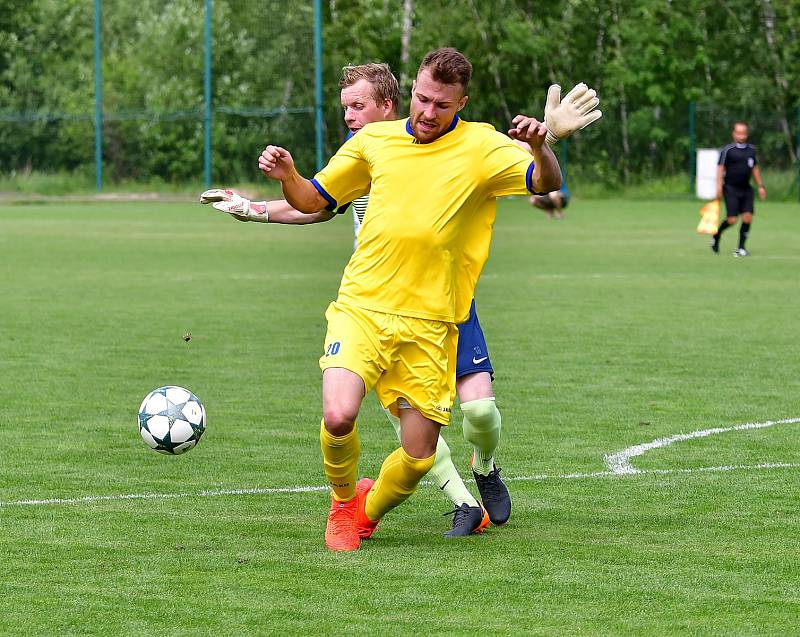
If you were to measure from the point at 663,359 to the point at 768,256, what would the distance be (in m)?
12.4

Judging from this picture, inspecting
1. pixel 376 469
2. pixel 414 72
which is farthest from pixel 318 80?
pixel 376 469

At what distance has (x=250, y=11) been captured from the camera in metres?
47.0

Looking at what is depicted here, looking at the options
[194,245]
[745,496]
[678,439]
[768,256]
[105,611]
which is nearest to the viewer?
[105,611]

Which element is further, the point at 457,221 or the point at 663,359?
the point at 663,359

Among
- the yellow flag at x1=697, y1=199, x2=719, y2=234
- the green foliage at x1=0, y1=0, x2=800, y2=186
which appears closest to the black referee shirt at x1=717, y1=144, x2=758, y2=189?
the yellow flag at x1=697, y1=199, x2=719, y2=234

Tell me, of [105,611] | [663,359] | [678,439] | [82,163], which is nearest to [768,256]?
[663,359]

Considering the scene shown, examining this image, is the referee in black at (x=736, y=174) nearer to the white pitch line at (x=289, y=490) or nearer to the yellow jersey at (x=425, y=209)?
the white pitch line at (x=289, y=490)

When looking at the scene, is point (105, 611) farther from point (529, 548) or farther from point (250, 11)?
point (250, 11)

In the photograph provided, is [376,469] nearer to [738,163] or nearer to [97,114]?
[738,163]

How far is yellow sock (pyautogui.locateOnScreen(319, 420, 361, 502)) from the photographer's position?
606cm

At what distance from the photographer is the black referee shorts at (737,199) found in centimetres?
2431

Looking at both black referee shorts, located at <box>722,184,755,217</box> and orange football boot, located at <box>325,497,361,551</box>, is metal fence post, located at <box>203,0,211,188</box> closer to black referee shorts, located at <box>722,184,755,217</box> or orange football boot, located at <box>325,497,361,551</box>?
black referee shorts, located at <box>722,184,755,217</box>

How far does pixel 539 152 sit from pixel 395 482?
139 centimetres

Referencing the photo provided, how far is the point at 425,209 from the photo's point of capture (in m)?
6.07
